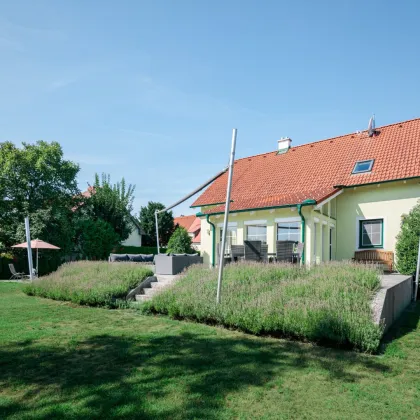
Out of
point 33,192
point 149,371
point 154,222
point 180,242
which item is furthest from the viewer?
point 154,222

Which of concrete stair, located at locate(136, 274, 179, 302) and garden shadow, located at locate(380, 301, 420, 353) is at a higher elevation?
concrete stair, located at locate(136, 274, 179, 302)

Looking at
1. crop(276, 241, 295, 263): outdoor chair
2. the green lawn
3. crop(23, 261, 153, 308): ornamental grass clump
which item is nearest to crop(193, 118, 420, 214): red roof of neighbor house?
crop(276, 241, 295, 263): outdoor chair

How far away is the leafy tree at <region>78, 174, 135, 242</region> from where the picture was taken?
30750 millimetres

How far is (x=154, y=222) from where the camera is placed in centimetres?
3909

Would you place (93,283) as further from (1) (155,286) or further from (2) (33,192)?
(2) (33,192)

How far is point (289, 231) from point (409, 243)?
4.27 m

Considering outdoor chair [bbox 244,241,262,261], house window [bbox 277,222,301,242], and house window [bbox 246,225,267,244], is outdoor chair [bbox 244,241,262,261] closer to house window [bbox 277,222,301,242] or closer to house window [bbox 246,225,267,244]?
house window [bbox 277,222,301,242]

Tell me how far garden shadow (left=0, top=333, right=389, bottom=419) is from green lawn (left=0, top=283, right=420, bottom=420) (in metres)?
0.01

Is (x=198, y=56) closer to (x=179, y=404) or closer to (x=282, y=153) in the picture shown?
(x=179, y=404)

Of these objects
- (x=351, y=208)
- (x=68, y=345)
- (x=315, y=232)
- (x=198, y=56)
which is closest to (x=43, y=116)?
(x=198, y=56)

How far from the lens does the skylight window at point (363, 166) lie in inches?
621

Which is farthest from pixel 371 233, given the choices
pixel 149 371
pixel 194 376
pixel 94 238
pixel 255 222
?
pixel 94 238

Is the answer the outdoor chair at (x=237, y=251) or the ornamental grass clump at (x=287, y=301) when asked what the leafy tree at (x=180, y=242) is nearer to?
the outdoor chair at (x=237, y=251)

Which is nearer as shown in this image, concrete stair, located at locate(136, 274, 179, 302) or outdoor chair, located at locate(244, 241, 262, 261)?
concrete stair, located at locate(136, 274, 179, 302)
